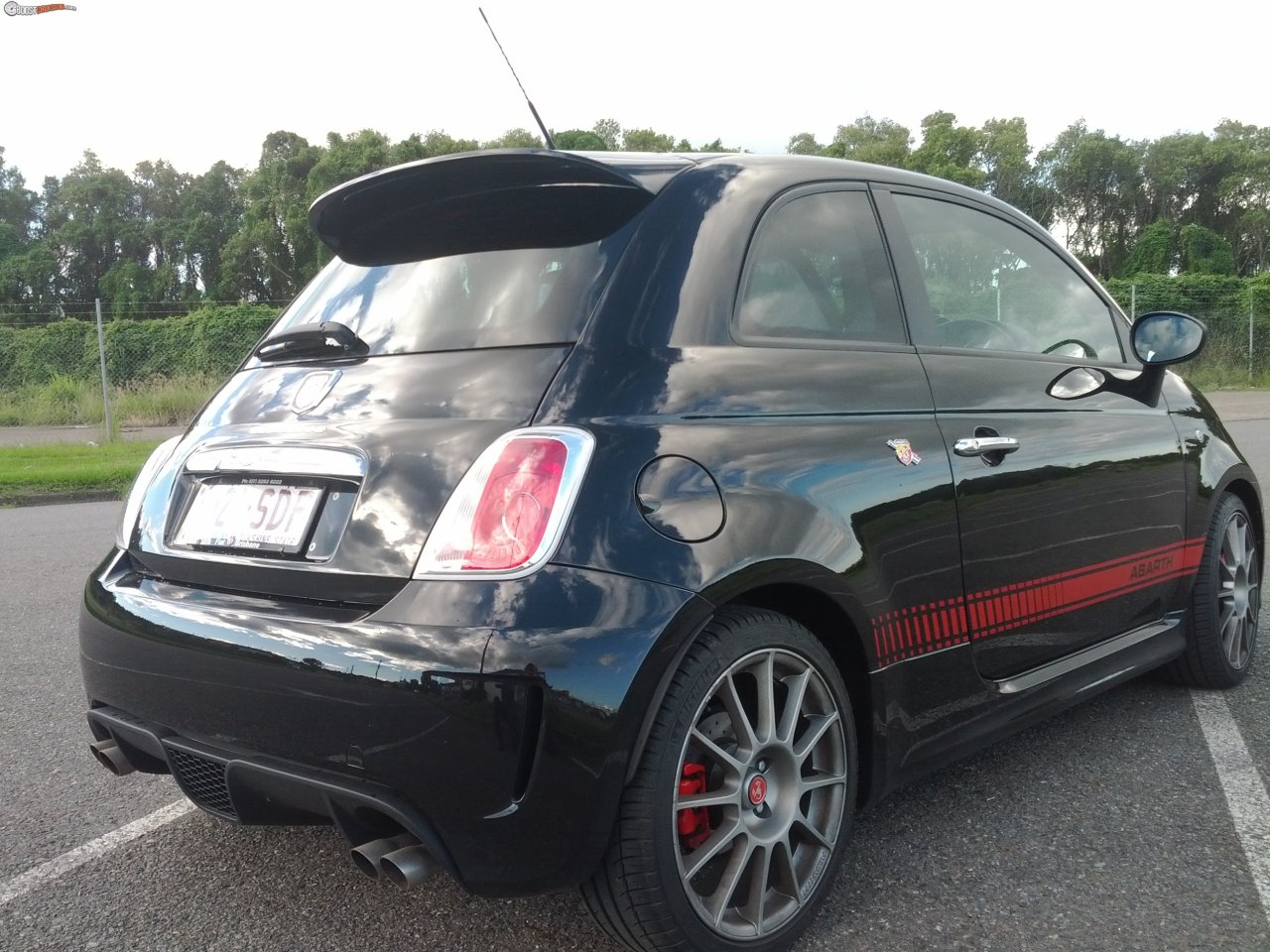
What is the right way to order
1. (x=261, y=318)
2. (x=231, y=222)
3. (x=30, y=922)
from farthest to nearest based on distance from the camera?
(x=231, y=222) → (x=261, y=318) → (x=30, y=922)

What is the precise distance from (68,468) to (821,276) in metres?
12.2

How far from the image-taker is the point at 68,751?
3.62 m

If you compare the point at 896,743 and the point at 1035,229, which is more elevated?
the point at 1035,229

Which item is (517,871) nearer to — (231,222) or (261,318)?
(261,318)

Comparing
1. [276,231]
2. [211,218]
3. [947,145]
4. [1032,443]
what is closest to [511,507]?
[1032,443]

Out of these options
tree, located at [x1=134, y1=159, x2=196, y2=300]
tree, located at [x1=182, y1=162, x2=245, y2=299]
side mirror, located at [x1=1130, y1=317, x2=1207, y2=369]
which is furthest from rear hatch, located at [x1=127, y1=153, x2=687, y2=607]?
tree, located at [x1=134, y1=159, x2=196, y2=300]

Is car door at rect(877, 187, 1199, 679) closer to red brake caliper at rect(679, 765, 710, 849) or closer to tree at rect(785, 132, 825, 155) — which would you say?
red brake caliper at rect(679, 765, 710, 849)

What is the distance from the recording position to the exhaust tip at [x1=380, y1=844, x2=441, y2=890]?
1.97 metres

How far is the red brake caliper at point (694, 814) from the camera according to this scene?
216cm

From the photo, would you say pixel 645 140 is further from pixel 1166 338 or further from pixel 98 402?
pixel 1166 338

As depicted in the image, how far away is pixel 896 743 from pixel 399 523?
124 centimetres

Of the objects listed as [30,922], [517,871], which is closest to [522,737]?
[517,871]

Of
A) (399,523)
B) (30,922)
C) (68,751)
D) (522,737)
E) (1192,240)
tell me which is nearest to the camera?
(522,737)

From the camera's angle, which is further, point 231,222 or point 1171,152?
point 231,222
